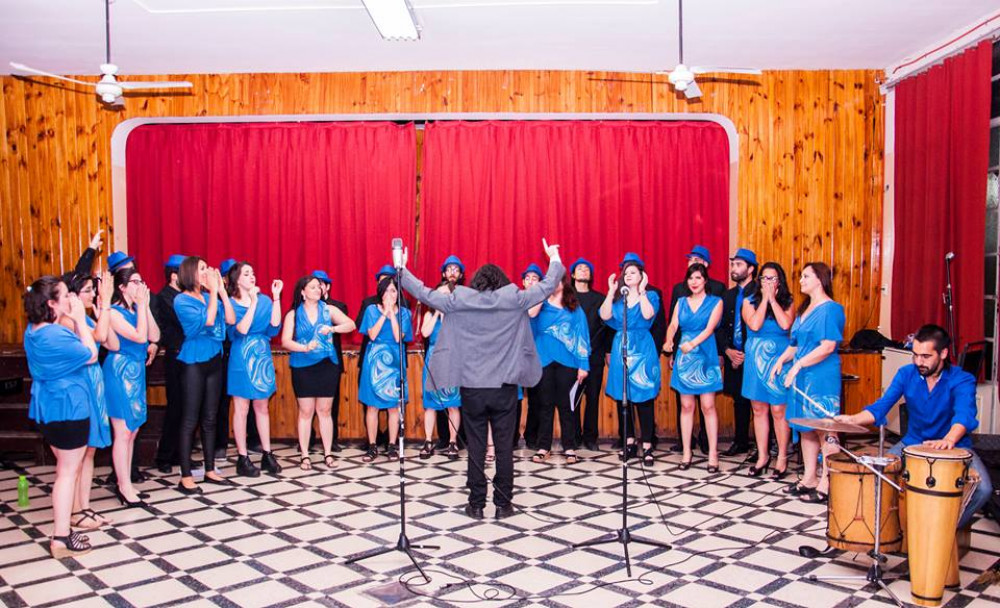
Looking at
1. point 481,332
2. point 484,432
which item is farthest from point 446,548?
point 481,332

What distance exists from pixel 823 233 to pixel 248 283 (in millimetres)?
4891

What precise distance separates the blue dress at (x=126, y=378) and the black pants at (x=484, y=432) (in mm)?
2041

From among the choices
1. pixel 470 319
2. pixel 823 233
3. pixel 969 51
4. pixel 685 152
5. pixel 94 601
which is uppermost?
pixel 969 51

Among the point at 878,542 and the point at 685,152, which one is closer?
the point at 878,542

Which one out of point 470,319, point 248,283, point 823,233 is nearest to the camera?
point 470,319

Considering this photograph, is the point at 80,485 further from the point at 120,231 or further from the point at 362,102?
the point at 362,102

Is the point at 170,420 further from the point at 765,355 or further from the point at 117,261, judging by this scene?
the point at 765,355

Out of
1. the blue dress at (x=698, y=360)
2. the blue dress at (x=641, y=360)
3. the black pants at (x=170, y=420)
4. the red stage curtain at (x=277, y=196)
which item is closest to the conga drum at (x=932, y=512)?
the blue dress at (x=698, y=360)

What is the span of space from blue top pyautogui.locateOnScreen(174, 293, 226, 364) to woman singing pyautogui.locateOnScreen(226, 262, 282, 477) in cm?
22

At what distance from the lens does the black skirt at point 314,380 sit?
5910 mm

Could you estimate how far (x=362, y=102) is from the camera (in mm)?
7172

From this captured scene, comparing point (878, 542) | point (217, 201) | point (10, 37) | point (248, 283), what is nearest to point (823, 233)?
point (878, 542)

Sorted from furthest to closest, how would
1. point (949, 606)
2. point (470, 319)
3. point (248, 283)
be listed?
1. point (248, 283)
2. point (470, 319)
3. point (949, 606)

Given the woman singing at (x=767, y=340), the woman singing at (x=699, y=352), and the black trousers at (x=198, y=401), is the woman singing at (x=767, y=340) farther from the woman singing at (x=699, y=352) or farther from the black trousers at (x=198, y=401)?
the black trousers at (x=198, y=401)
